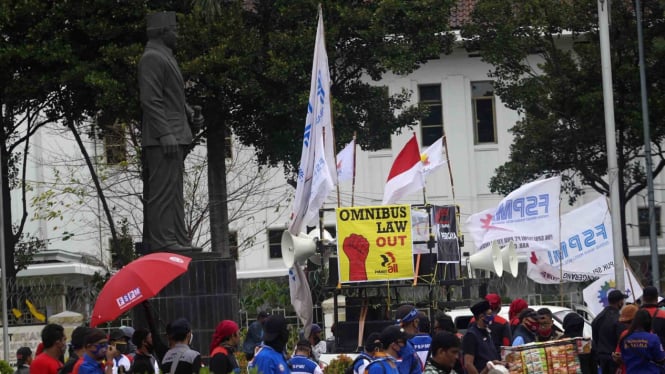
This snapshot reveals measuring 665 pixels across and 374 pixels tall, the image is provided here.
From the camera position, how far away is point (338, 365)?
16.7 meters

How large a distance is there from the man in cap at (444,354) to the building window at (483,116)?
41.2 meters

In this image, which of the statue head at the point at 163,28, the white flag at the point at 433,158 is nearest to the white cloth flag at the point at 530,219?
the white flag at the point at 433,158

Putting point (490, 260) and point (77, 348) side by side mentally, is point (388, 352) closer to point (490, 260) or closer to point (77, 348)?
point (77, 348)

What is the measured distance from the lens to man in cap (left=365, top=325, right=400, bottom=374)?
10305 mm

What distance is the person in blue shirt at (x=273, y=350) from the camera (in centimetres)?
1054

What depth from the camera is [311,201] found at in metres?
18.5

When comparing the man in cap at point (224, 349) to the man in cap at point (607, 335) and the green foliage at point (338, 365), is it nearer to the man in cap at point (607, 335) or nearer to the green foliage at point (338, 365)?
the man in cap at point (607, 335)

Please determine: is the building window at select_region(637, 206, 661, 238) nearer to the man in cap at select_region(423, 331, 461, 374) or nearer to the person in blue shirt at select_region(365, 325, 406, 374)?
the person in blue shirt at select_region(365, 325, 406, 374)

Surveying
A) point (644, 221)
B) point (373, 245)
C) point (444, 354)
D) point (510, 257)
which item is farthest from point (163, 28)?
point (644, 221)

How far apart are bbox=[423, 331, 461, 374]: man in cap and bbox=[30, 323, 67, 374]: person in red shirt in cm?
309

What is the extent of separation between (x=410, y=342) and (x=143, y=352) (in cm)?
227

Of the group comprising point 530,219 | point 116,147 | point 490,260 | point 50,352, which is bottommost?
point 50,352

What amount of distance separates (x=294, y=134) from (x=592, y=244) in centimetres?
1021

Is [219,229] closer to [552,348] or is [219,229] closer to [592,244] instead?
[592,244]
